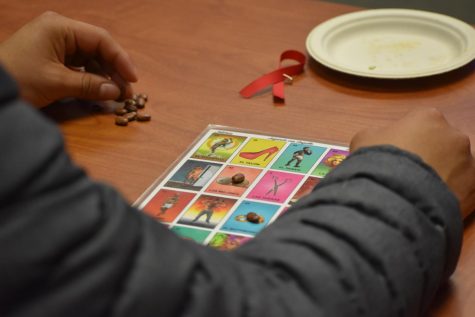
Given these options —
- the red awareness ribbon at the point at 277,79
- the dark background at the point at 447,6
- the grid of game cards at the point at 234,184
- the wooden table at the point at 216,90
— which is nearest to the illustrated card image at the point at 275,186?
the grid of game cards at the point at 234,184

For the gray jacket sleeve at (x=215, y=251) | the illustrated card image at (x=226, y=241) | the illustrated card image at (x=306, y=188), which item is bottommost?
the illustrated card image at (x=306, y=188)

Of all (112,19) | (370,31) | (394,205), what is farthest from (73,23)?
(394,205)

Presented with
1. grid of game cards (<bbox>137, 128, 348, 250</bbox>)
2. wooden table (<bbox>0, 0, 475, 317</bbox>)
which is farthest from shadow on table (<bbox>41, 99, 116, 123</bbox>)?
grid of game cards (<bbox>137, 128, 348, 250</bbox>)

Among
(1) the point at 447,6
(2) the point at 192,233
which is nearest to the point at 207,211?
(2) the point at 192,233

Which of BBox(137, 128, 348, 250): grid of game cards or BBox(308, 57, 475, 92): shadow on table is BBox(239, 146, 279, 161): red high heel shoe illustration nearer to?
BBox(137, 128, 348, 250): grid of game cards

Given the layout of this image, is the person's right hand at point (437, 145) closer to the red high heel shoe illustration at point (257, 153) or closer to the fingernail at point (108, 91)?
the red high heel shoe illustration at point (257, 153)

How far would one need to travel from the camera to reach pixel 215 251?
61 cm

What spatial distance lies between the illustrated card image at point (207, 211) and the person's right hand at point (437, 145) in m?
0.16

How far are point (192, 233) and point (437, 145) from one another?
0.27 m

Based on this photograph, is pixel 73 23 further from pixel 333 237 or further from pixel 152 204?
pixel 333 237

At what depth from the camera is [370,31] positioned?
132cm

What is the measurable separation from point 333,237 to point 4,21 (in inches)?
36.5

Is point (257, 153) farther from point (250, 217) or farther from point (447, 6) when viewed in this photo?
point (447, 6)

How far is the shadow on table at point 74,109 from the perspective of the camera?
1112 millimetres
